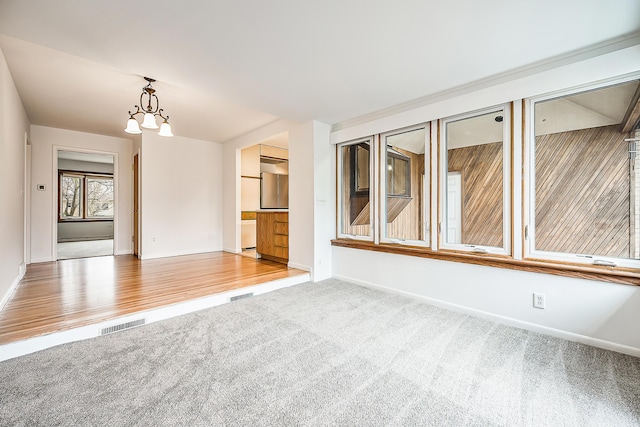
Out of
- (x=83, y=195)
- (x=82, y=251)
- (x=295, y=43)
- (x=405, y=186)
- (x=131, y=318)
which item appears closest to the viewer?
(x=295, y=43)

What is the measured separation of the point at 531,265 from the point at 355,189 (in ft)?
7.61

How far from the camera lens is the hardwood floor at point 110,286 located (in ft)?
7.58

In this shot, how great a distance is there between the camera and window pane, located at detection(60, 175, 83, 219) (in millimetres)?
8117

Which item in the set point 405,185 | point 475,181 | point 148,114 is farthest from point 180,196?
point 475,181

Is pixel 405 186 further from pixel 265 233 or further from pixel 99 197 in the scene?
pixel 99 197

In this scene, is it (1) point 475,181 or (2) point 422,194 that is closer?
(1) point 475,181

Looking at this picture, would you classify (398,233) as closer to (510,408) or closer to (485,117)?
(485,117)

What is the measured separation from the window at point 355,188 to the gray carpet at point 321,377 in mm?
1702

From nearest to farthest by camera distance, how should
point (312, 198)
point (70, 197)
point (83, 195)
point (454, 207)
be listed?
1. point (454, 207)
2. point (312, 198)
3. point (70, 197)
4. point (83, 195)

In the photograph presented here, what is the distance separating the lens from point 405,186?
3.55m

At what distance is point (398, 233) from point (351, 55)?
2.19m

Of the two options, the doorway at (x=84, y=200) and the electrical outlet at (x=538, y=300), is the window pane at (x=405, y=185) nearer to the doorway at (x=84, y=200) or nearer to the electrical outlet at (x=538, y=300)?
the electrical outlet at (x=538, y=300)

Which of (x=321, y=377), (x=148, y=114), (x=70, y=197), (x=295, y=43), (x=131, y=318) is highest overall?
(x=295, y=43)

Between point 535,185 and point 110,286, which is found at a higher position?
point 535,185
